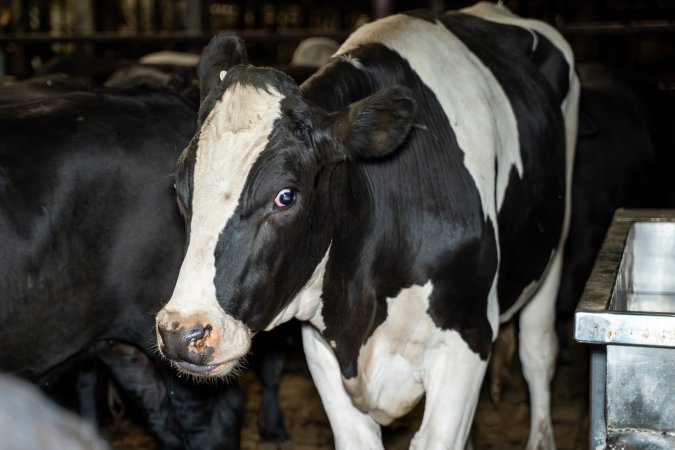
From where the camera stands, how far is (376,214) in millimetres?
3076

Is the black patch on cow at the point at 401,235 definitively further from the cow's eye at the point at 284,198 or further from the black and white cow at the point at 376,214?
the cow's eye at the point at 284,198

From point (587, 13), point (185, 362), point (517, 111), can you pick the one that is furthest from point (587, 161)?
point (587, 13)

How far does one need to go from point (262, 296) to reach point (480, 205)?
34.2 inches

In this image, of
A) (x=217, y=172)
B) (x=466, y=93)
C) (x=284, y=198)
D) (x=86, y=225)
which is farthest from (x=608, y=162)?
(x=217, y=172)

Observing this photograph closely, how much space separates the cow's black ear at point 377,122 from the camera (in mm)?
2715

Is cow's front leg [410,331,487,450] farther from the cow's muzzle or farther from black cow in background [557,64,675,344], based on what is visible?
black cow in background [557,64,675,344]

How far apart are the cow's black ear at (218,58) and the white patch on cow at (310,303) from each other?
25.8 inches

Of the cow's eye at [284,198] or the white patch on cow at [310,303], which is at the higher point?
the cow's eye at [284,198]

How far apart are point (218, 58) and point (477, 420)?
262cm

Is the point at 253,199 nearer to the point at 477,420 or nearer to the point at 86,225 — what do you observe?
the point at 86,225

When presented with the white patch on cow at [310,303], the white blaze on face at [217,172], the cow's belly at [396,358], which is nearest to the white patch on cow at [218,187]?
the white blaze on face at [217,172]

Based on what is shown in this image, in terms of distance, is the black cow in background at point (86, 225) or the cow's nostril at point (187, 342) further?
the black cow in background at point (86, 225)

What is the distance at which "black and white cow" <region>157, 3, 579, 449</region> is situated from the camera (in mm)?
2559

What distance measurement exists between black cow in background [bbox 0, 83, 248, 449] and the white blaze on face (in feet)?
2.88
